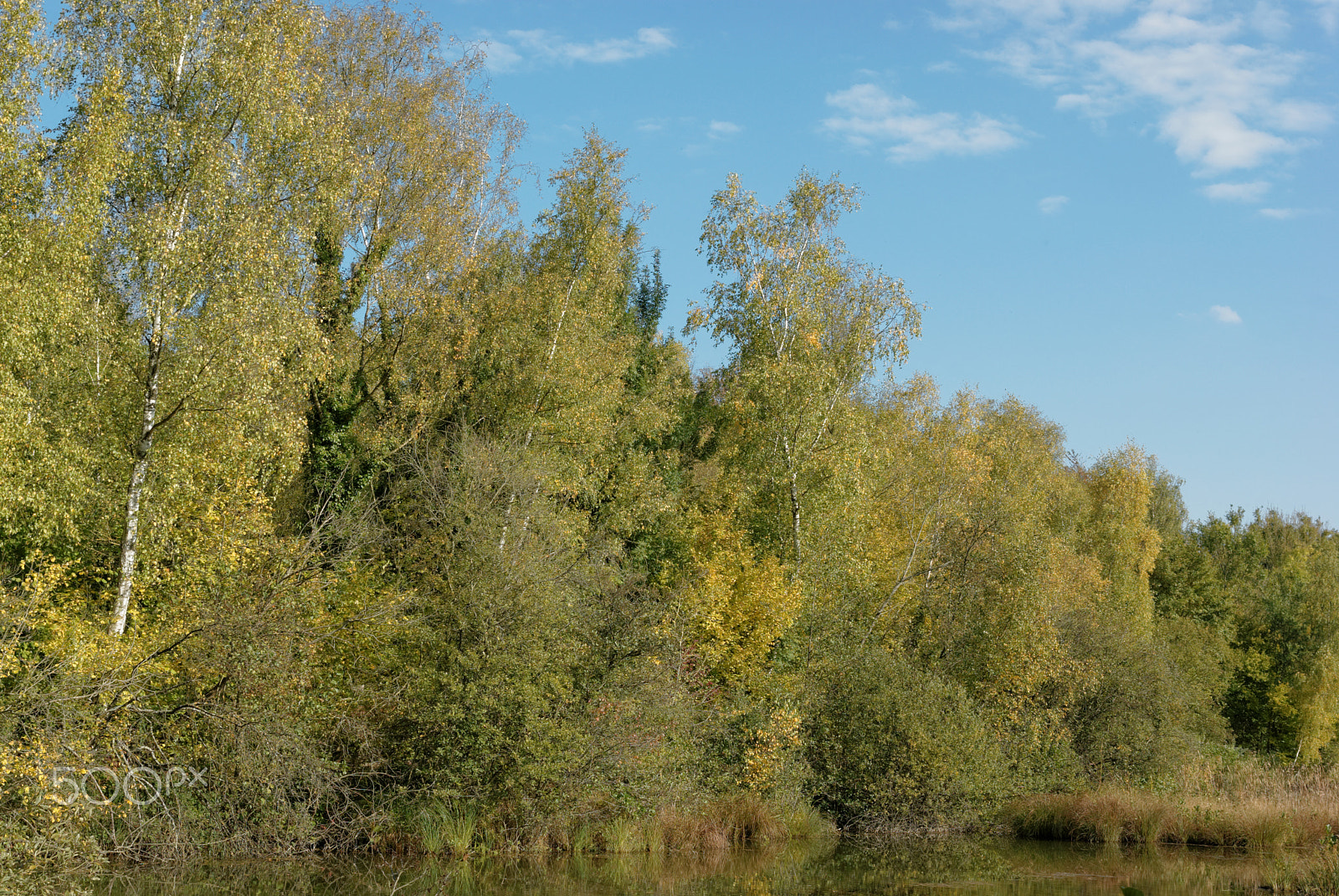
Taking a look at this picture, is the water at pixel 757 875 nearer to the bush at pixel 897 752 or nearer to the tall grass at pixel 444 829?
the tall grass at pixel 444 829

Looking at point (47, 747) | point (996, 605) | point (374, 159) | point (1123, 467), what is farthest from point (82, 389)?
point (1123, 467)

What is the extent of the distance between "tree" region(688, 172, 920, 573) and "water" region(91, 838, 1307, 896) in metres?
9.93

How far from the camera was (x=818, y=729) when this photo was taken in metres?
27.6

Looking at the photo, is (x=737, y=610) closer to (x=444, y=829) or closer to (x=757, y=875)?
(x=757, y=875)

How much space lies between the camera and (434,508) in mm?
24500

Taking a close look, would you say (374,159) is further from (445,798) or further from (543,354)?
(445,798)

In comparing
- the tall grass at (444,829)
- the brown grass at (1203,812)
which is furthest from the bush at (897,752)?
the tall grass at (444,829)

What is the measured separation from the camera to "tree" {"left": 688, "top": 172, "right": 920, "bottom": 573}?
100ft

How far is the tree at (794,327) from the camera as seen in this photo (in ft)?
100

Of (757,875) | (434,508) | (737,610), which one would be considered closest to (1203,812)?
(737,610)

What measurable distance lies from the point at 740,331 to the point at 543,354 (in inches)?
231

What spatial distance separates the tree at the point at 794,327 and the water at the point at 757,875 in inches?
391

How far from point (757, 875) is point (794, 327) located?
53.6 feet

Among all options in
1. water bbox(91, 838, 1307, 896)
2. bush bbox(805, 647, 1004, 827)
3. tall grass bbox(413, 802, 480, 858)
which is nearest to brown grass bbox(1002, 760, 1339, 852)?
water bbox(91, 838, 1307, 896)
